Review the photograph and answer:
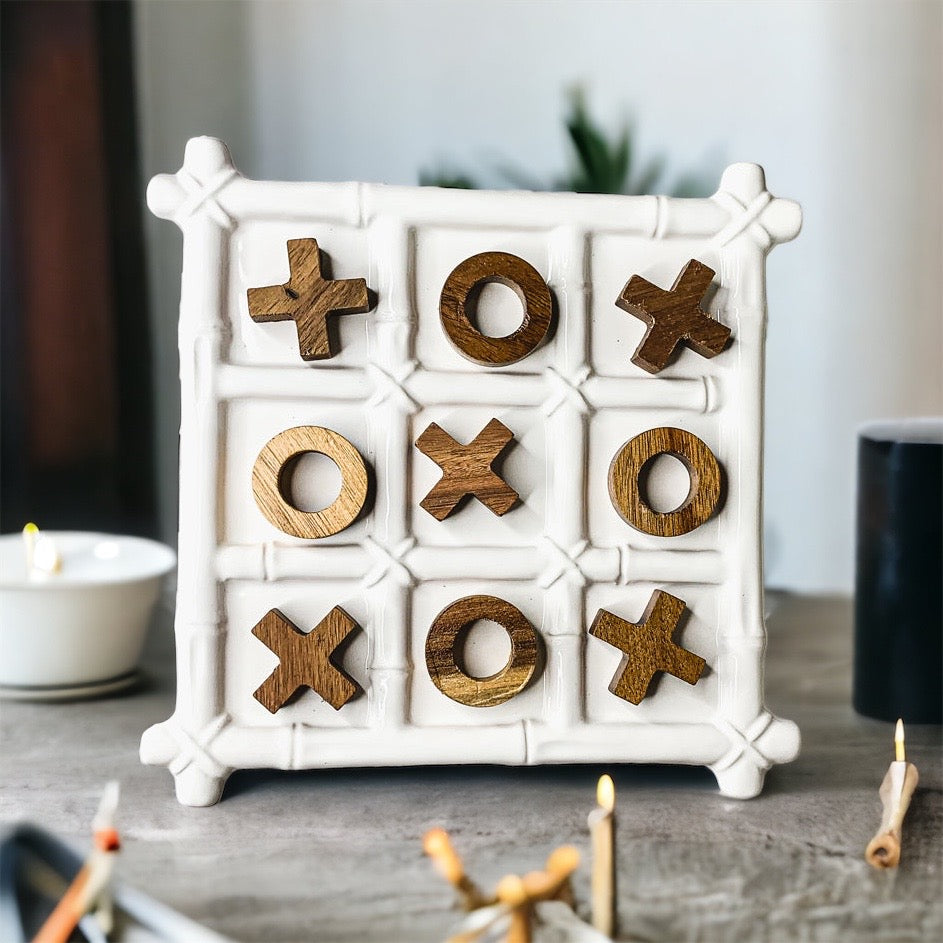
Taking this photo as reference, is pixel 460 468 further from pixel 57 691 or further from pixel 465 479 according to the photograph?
pixel 57 691

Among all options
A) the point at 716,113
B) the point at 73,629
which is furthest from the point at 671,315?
the point at 716,113

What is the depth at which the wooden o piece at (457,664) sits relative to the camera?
1.83 ft

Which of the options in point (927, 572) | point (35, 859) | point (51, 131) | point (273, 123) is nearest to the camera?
point (35, 859)

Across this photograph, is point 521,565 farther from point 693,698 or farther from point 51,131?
point 51,131

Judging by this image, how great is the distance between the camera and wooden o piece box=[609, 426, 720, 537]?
1.86 ft

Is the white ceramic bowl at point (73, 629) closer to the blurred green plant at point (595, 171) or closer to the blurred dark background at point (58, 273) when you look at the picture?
the blurred dark background at point (58, 273)

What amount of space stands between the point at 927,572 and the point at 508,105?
2.87 ft

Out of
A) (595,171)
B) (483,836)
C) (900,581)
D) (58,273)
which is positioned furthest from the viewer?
(595,171)

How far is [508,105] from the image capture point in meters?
1.31

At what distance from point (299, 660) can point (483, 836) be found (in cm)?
14

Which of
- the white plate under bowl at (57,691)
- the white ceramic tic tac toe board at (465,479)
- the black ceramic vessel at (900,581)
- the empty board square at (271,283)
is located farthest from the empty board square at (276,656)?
the black ceramic vessel at (900,581)

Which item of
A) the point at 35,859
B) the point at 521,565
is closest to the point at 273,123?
the point at 521,565

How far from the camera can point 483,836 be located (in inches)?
20.5

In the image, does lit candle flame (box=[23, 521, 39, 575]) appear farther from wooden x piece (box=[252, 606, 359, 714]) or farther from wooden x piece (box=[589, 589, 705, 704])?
wooden x piece (box=[589, 589, 705, 704])
